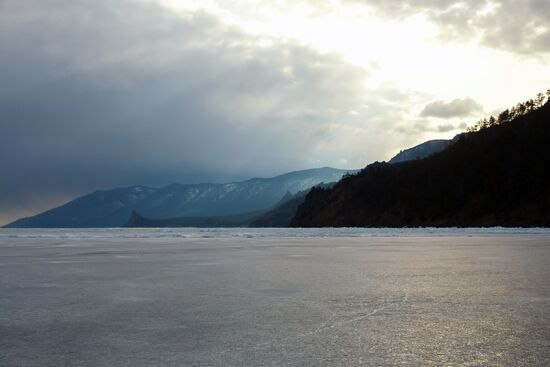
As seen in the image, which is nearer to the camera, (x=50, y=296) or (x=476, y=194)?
(x=50, y=296)

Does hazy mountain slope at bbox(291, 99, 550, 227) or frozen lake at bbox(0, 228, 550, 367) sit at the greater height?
hazy mountain slope at bbox(291, 99, 550, 227)

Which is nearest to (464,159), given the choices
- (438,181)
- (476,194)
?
(438,181)

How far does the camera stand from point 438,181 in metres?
158

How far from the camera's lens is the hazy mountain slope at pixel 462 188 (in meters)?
128

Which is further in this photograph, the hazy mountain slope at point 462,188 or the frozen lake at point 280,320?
the hazy mountain slope at point 462,188

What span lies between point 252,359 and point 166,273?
8579mm

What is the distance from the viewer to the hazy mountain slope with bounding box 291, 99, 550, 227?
128 meters

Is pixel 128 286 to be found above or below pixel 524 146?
below

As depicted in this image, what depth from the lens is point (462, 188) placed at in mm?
146125

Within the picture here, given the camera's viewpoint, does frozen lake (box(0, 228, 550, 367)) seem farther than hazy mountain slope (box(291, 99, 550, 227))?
No

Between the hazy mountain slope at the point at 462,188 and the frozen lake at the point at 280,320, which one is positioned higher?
the hazy mountain slope at the point at 462,188

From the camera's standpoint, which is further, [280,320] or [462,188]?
[462,188]

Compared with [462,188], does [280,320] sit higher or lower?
lower

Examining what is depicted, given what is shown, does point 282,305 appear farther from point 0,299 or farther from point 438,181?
point 438,181
